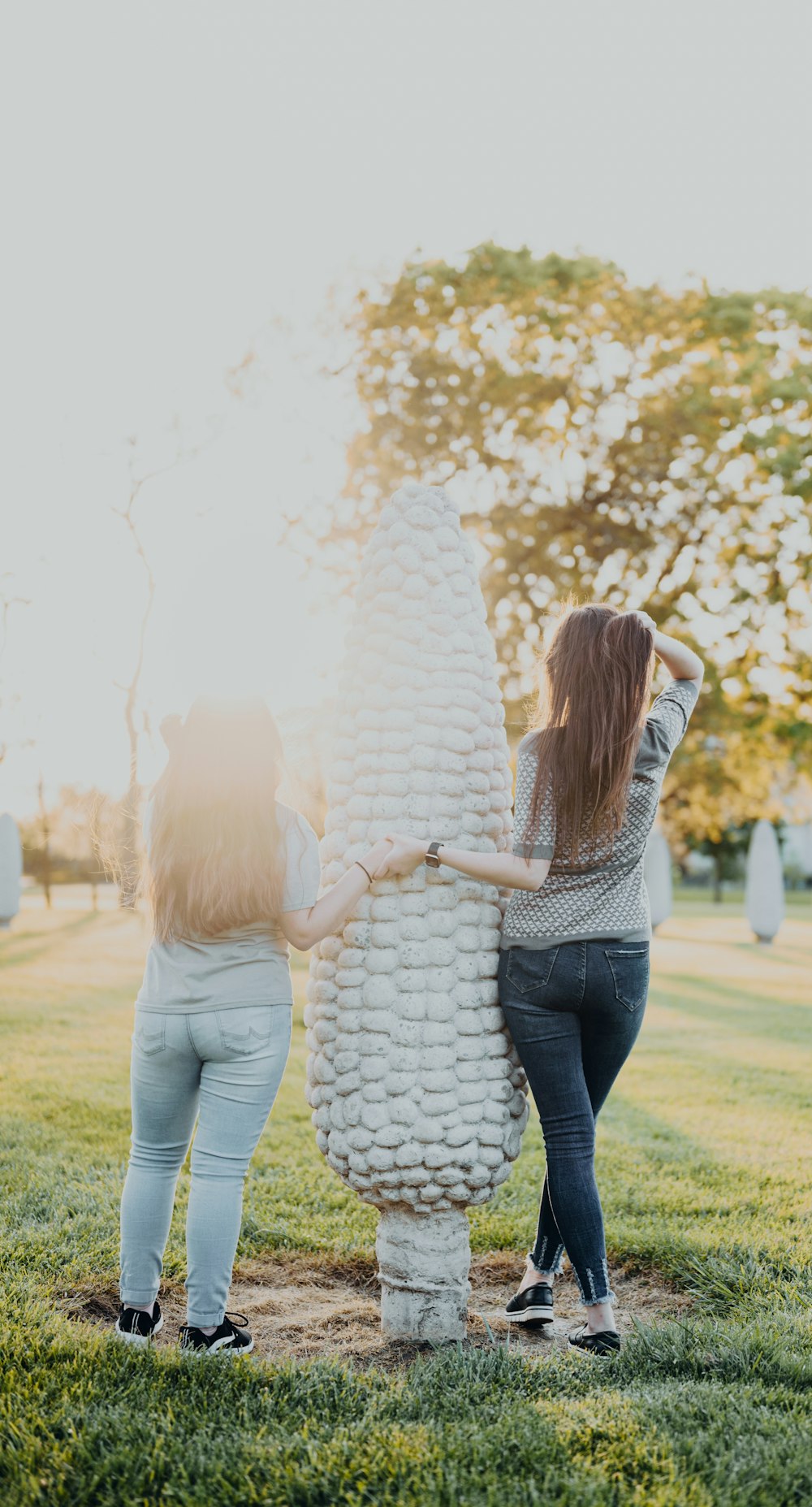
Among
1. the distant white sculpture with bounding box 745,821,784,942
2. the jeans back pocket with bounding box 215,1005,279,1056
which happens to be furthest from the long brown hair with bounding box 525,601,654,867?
the distant white sculpture with bounding box 745,821,784,942

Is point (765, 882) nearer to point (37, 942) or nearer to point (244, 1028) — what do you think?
point (37, 942)

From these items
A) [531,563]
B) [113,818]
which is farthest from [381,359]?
[113,818]

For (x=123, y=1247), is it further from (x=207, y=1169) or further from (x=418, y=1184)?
(x=418, y=1184)

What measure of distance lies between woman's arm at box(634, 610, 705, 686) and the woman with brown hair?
0.50ft

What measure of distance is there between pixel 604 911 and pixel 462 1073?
0.60m

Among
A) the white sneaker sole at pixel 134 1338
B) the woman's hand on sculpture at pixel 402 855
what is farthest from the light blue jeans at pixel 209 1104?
the woman's hand on sculpture at pixel 402 855

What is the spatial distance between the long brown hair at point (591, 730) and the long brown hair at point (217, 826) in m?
0.71

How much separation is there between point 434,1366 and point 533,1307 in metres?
0.69

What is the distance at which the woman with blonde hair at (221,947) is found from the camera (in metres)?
3.05

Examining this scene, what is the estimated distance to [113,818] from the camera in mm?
3533

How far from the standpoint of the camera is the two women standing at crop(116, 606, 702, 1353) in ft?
10.0

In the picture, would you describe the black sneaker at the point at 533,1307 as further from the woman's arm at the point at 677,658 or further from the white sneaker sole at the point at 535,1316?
the woman's arm at the point at 677,658

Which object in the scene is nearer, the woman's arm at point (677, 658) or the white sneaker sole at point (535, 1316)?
the woman's arm at point (677, 658)

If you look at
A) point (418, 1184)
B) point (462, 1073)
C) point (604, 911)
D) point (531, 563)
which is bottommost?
point (418, 1184)
